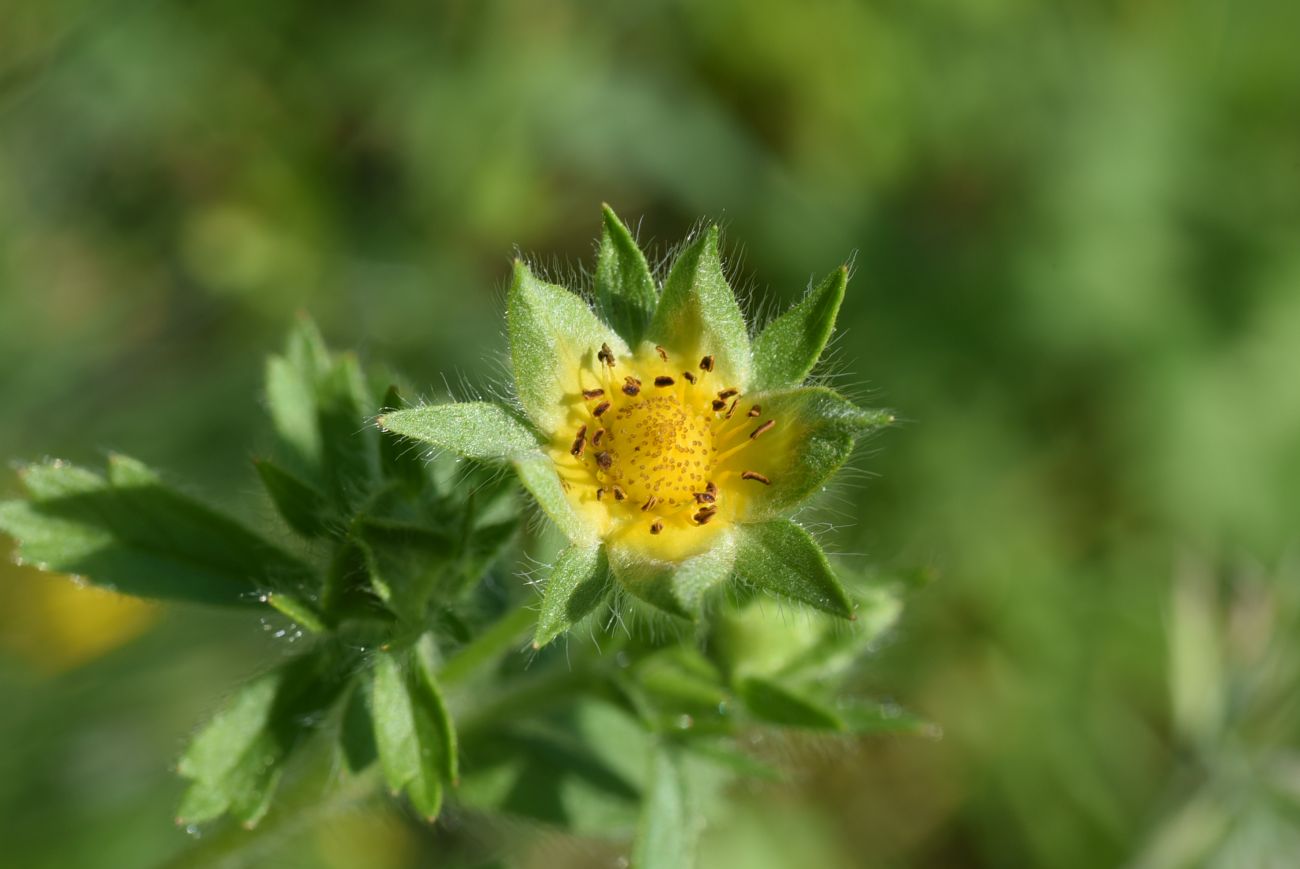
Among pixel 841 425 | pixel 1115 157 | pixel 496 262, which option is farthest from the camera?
pixel 1115 157

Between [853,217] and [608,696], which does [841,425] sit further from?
[853,217]

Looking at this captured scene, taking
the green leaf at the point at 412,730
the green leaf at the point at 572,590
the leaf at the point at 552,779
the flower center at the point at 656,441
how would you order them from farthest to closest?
1. the leaf at the point at 552,779
2. the flower center at the point at 656,441
3. the green leaf at the point at 412,730
4. the green leaf at the point at 572,590

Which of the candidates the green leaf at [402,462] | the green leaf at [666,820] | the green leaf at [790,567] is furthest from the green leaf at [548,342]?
the green leaf at [666,820]

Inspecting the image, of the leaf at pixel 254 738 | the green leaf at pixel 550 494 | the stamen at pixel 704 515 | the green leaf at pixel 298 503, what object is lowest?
the leaf at pixel 254 738

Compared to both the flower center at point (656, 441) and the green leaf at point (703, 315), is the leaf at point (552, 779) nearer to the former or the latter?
the flower center at point (656, 441)

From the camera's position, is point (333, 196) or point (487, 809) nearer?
point (487, 809)

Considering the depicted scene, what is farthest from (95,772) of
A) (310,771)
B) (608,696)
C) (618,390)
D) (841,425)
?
(841,425)
